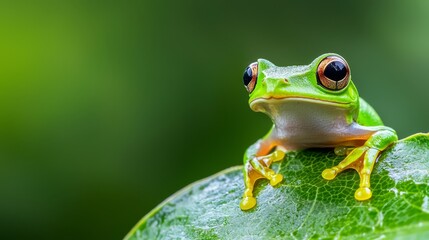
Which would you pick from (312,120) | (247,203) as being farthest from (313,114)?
(247,203)

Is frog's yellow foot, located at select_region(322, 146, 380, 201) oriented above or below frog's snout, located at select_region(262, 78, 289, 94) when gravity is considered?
below

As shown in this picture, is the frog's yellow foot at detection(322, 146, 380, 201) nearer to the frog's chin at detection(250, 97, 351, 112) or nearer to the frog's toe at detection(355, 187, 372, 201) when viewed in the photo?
the frog's toe at detection(355, 187, 372, 201)

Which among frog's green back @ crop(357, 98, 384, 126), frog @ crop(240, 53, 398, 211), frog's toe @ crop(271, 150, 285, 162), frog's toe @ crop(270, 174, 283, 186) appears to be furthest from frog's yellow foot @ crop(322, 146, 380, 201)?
frog's green back @ crop(357, 98, 384, 126)

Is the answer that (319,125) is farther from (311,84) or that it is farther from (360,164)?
(360,164)

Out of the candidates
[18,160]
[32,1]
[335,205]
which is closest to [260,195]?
[335,205]

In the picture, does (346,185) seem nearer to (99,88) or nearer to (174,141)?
(174,141)

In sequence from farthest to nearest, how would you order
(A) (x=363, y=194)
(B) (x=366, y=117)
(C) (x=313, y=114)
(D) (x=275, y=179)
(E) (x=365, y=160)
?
(B) (x=366, y=117) < (C) (x=313, y=114) < (D) (x=275, y=179) < (E) (x=365, y=160) < (A) (x=363, y=194)

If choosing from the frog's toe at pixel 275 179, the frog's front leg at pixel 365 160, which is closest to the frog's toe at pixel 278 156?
the frog's toe at pixel 275 179
